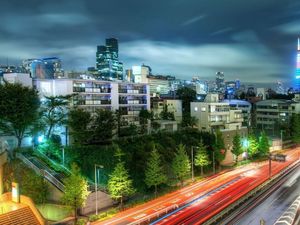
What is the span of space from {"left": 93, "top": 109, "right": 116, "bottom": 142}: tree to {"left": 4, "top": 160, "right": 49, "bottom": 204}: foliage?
44.1ft

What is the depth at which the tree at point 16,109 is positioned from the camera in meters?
38.0

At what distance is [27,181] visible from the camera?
3294 centimetres

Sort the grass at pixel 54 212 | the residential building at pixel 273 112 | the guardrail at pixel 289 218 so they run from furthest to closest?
the residential building at pixel 273 112 < the grass at pixel 54 212 < the guardrail at pixel 289 218

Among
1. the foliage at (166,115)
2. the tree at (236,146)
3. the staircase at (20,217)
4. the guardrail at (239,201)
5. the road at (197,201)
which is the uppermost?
the foliage at (166,115)

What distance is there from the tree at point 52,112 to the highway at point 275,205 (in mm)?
27055

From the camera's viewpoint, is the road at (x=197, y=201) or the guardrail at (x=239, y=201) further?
Result: the road at (x=197, y=201)

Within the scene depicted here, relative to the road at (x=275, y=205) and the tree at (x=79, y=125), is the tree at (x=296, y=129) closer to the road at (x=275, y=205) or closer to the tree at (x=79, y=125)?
the road at (x=275, y=205)

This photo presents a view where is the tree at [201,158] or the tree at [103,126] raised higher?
the tree at [103,126]

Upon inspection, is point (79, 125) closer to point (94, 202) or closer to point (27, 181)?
point (94, 202)

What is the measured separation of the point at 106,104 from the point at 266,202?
108 feet

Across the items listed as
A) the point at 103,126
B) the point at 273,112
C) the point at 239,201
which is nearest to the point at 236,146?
the point at 239,201

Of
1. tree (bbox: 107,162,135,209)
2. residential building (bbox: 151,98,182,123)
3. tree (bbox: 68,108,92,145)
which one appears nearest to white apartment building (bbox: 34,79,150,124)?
tree (bbox: 68,108,92,145)

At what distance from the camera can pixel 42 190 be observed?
3284cm

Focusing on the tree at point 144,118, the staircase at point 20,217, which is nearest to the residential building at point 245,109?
the tree at point 144,118
